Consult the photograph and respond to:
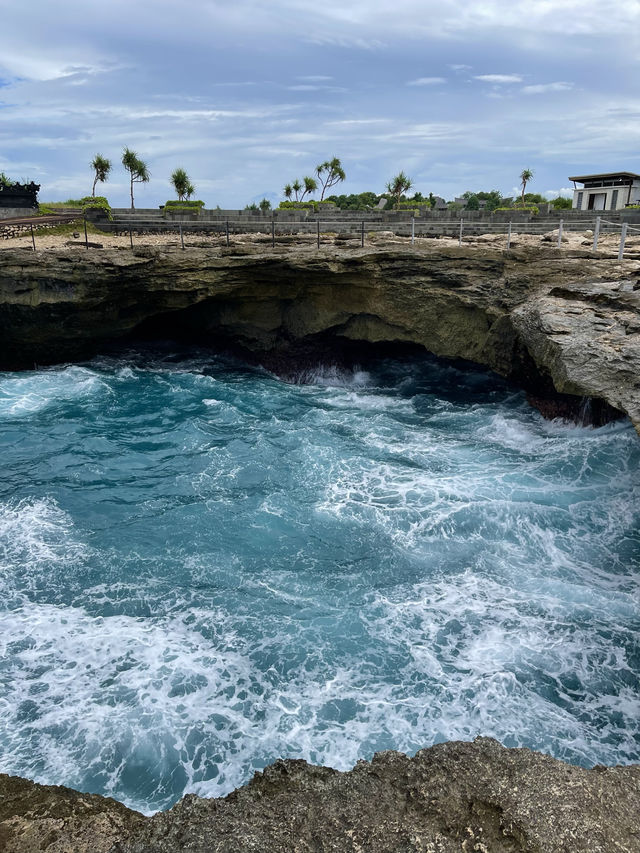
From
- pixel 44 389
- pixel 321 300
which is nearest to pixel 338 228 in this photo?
→ pixel 321 300

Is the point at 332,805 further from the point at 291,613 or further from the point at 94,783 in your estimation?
the point at 291,613

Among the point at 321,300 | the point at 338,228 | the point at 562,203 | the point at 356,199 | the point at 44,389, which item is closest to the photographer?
the point at 44,389

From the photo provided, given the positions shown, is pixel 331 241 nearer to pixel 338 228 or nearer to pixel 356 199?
pixel 338 228


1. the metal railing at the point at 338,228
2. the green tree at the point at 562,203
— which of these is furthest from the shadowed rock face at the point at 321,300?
the green tree at the point at 562,203

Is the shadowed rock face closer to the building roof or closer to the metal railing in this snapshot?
the metal railing

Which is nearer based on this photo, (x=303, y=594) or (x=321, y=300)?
(x=303, y=594)

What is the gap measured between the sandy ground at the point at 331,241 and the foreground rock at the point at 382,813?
18088 mm

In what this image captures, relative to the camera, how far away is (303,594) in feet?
Answer: 34.3

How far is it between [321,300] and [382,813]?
65.7 feet

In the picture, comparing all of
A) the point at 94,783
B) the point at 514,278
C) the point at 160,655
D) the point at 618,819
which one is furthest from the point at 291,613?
the point at 514,278

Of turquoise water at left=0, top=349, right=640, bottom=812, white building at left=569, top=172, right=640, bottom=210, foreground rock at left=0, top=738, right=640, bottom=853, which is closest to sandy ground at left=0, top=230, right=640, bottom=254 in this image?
turquoise water at left=0, top=349, right=640, bottom=812

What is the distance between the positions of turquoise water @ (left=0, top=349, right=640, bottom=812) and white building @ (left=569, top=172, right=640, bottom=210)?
1083 inches

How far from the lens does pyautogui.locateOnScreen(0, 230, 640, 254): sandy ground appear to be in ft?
69.8

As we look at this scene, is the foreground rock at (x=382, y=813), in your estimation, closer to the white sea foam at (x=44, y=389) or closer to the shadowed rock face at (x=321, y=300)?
→ the shadowed rock face at (x=321, y=300)
